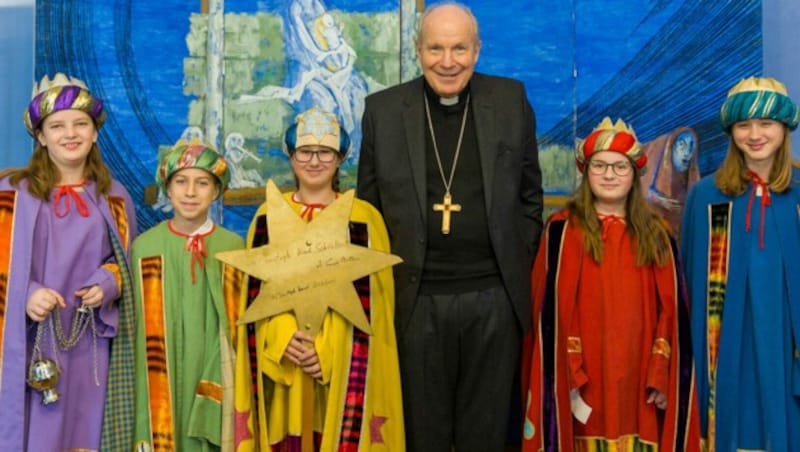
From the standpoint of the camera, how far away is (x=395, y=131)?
3.69m

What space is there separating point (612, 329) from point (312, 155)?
1470 millimetres

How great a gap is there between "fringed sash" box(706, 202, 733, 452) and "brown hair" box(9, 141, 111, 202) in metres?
2.72

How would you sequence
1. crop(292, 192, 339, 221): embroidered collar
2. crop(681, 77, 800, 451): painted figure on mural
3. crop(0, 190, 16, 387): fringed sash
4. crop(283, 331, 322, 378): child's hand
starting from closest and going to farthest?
crop(283, 331, 322, 378): child's hand
crop(0, 190, 16, 387): fringed sash
crop(292, 192, 339, 221): embroidered collar
crop(681, 77, 800, 451): painted figure on mural

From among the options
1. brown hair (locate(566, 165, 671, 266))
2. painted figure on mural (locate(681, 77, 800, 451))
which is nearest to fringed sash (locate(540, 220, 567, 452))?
brown hair (locate(566, 165, 671, 266))

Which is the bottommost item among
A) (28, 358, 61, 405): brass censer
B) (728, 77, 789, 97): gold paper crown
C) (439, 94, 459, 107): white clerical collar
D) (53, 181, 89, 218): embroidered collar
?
(28, 358, 61, 405): brass censer

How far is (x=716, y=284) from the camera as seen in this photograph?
12.8 feet

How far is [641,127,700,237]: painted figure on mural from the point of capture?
16.7 feet

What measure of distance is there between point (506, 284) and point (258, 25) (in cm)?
233

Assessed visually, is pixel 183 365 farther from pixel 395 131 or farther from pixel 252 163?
pixel 252 163

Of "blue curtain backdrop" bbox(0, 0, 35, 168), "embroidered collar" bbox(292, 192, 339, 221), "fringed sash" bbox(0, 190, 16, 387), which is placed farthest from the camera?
"blue curtain backdrop" bbox(0, 0, 35, 168)

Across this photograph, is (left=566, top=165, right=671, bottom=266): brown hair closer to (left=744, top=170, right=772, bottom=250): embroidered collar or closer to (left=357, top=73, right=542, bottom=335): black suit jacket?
(left=357, top=73, right=542, bottom=335): black suit jacket

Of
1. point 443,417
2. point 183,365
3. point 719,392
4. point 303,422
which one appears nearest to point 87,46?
point 183,365

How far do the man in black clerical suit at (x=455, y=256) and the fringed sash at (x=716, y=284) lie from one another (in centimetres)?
90

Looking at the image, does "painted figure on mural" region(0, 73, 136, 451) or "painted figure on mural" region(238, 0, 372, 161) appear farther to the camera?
"painted figure on mural" region(238, 0, 372, 161)
